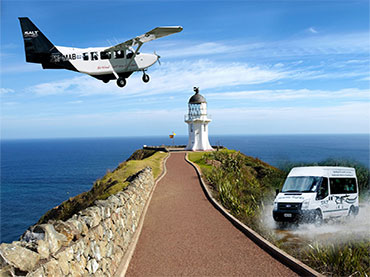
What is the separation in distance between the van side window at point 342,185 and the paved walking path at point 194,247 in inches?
248

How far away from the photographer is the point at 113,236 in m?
9.55

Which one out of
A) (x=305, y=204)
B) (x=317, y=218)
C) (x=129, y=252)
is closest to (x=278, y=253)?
(x=129, y=252)

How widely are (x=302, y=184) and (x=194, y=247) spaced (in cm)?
833

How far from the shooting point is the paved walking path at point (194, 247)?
30.4 ft

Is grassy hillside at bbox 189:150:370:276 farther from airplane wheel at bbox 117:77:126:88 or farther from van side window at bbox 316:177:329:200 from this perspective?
airplane wheel at bbox 117:77:126:88

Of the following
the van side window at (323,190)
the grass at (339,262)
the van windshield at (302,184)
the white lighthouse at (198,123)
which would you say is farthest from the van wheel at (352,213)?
the white lighthouse at (198,123)

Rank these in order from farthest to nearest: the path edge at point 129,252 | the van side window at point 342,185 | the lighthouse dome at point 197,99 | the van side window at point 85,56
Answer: the lighthouse dome at point 197,99, the van side window at point 342,185, the path edge at point 129,252, the van side window at point 85,56

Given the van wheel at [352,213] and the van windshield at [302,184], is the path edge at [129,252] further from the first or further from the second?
the van wheel at [352,213]

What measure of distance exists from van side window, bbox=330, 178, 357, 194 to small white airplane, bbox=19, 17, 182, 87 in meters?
13.3

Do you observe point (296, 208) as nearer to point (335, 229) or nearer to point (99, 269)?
point (335, 229)

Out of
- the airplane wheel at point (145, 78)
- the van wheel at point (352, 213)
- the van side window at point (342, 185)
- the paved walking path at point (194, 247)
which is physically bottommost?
the van wheel at point (352, 213)

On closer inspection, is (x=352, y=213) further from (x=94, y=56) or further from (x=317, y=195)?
(x=94, y=56)

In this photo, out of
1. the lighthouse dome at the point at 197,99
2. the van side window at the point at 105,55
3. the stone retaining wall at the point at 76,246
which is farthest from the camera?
the lighthouse dome at the point at 197,99

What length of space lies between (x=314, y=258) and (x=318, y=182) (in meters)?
7.08
